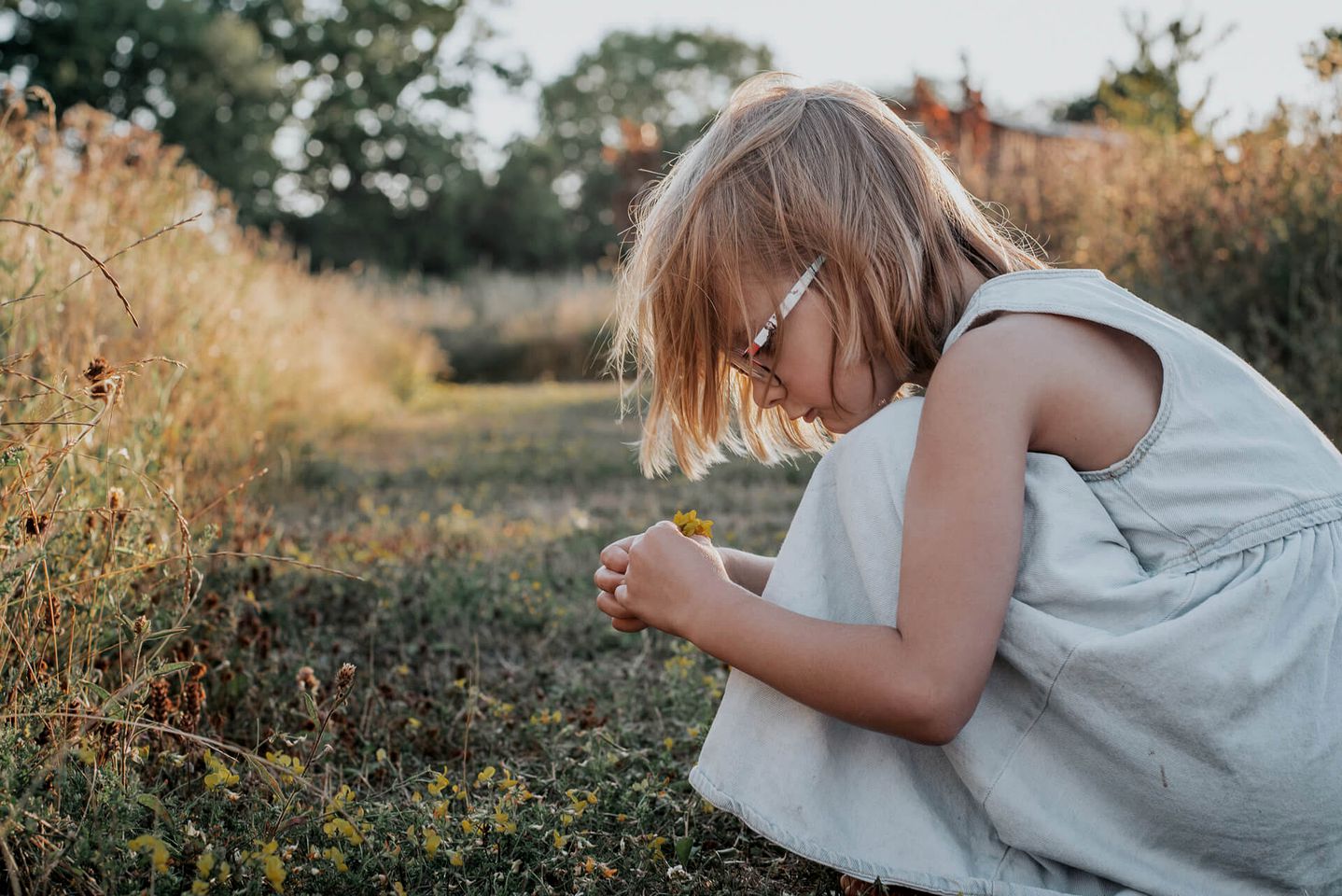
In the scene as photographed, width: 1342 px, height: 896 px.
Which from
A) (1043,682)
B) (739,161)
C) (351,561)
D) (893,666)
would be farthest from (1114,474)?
(351,561)

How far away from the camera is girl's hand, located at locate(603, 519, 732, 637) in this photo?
1488mm

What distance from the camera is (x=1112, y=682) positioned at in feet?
4.57

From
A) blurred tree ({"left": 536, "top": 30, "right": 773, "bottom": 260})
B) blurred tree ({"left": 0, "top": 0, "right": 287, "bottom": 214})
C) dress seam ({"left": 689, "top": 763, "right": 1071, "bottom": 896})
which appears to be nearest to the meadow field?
dress seam ({"left": 689, "top": 763, "right": 1071, "bottom": 896})

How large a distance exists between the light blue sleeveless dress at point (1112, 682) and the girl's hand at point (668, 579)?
0.38 ft

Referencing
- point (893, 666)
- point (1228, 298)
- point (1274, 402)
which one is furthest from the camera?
point (1228, 298)

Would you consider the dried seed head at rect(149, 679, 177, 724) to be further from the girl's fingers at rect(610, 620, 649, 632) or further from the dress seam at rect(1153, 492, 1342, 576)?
the dress seam at rect(1153, 492, 1342, 576)

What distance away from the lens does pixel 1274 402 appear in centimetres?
156

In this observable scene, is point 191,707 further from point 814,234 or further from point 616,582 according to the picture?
point 814,234

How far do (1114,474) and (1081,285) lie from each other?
0.28m

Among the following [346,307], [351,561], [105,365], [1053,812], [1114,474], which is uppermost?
[105,365]

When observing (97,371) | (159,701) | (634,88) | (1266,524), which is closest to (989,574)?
(1266,524)

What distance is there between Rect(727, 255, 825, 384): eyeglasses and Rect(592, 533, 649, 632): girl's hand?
1.04 feet

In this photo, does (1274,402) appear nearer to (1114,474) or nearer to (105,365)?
(1114,474)

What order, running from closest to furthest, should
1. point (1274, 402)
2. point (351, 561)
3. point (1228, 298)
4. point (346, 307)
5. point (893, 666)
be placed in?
1. point (893, 666)
2. point (1274, 402)
3. point (351, 561)
4. point (1228, 298)
5. point (346, 307)
